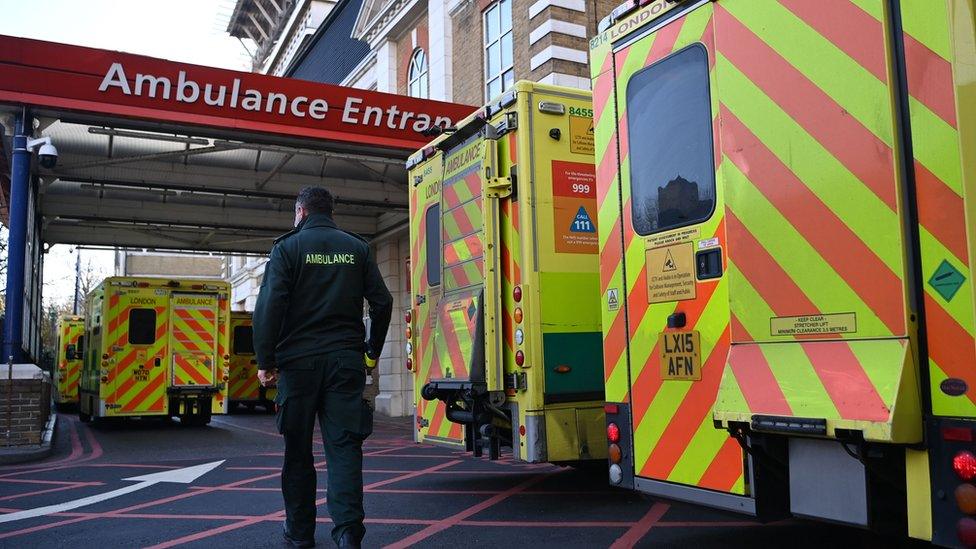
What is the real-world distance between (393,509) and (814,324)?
12.6ft

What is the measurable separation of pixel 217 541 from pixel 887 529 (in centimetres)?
391

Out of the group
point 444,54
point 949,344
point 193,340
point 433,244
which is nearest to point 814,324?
point 949,344

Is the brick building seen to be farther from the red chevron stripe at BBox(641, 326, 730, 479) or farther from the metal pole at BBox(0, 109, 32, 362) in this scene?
the red chevron stripe at BBox(641, 326, 730, 479)

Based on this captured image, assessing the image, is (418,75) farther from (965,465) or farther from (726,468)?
(965,465)

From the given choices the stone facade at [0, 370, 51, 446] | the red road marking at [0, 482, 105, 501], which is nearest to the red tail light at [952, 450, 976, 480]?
the red road marking at [0, 482, 105, 501]

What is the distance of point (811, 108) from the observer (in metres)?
3.55

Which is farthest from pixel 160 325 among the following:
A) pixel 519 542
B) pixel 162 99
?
pixel 519 542

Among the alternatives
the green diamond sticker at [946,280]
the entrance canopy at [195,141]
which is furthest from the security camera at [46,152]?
the green diamond sticker at [946,280]

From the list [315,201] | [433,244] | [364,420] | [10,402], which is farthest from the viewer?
[10,402]

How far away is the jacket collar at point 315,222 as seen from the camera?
4.79 m

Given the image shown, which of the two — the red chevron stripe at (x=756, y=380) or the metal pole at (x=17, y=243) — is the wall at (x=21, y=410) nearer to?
Answer: the metal pole at (x=17, y=243)

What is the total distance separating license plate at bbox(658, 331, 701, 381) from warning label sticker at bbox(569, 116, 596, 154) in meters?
2.35

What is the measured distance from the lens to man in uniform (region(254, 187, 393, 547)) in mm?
4461

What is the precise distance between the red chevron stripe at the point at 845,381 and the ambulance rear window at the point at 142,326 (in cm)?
1333
